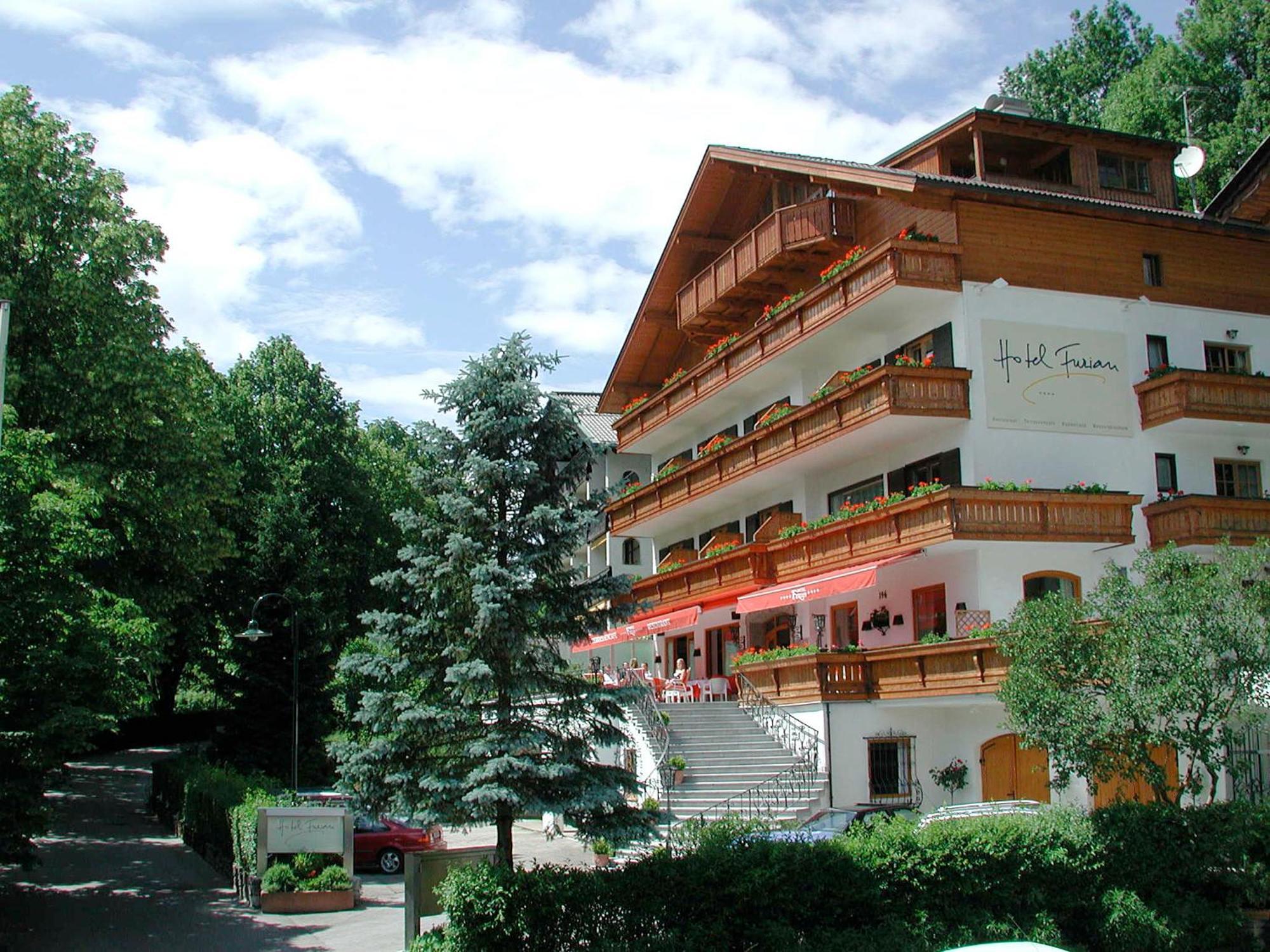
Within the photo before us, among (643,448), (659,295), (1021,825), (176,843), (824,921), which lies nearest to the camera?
(824,921)

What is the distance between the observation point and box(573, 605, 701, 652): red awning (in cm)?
3541

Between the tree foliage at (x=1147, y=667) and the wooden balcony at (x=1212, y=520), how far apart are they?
26.7 ft

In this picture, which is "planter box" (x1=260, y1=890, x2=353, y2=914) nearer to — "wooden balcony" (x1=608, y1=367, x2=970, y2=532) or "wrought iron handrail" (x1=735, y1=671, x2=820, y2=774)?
"wrought iron handrail" (x1=735, y1=671, x2=820, y2=774)

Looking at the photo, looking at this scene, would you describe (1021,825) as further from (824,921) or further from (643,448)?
(643,448)

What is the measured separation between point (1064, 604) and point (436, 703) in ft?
32.5

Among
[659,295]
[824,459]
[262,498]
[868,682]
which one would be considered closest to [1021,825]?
[868,682]

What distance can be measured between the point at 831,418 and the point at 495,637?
16.1m

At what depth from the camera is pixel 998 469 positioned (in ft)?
93.0

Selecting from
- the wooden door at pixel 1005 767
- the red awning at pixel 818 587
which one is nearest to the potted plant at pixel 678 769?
the red awning at pixel 818 587

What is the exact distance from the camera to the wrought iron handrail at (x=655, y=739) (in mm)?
28734

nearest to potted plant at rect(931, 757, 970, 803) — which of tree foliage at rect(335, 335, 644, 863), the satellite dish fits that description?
tree foliage at rect(335, 335, 644, 863)

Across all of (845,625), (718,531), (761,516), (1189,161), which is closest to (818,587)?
(845,625)

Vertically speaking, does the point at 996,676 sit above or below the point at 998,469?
below

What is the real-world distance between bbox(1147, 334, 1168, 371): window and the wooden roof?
4.70 m
